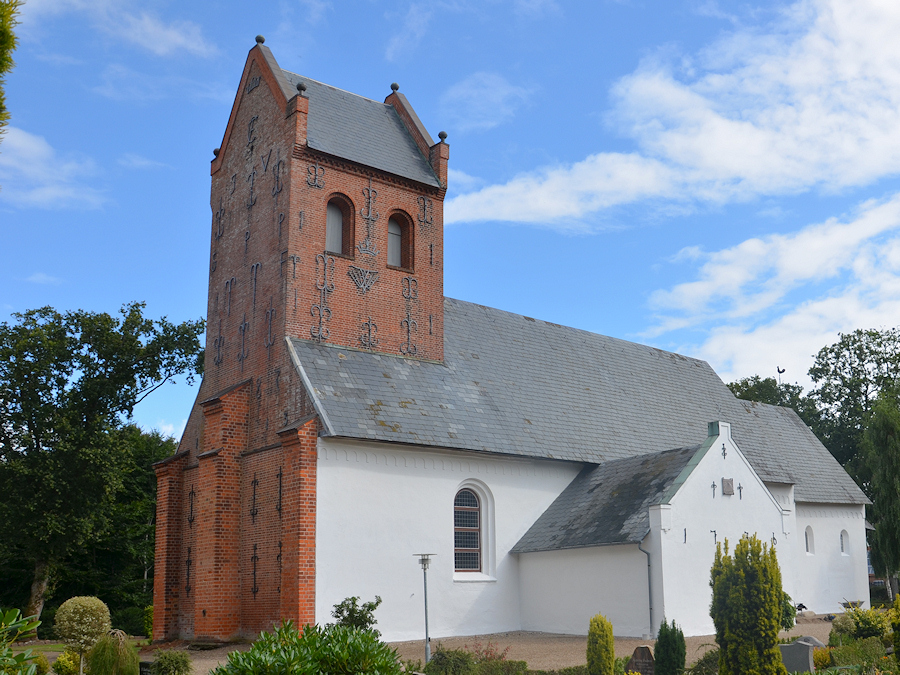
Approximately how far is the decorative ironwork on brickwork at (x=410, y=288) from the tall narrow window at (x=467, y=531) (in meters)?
5.44

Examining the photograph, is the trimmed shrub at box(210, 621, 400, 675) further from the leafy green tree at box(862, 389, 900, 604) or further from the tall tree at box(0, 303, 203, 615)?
the leafy green tree at box(862, 389, 900, 604)

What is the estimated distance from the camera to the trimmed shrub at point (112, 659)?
12828 millimetres

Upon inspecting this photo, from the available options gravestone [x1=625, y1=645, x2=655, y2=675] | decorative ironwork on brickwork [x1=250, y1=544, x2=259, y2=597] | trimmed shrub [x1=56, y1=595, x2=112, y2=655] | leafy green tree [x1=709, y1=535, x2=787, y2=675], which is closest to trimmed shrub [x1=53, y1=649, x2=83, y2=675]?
trimmed shrub [x1=56, y1=595, x2=112, y2=655]

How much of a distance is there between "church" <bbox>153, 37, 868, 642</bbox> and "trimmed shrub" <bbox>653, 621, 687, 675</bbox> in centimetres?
523

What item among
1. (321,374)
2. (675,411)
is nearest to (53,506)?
→ (321,374)

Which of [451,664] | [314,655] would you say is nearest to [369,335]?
[451,664]

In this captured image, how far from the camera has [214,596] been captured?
19.4 m

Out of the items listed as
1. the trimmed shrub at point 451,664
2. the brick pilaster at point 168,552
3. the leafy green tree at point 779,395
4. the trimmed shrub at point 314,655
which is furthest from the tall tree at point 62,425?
the leafy green tree at point 779,395

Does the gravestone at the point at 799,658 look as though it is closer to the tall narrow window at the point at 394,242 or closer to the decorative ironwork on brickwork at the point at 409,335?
the decorative ironwork on brickwork at the point at 409,335

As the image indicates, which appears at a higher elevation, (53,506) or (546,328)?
(546,328)

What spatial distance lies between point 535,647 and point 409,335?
8742 millimetres

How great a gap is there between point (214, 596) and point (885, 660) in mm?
13735

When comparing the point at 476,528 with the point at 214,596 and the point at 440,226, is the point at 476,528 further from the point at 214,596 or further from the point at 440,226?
the point at 440,226

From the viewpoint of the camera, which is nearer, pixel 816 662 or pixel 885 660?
pixel 885 660
